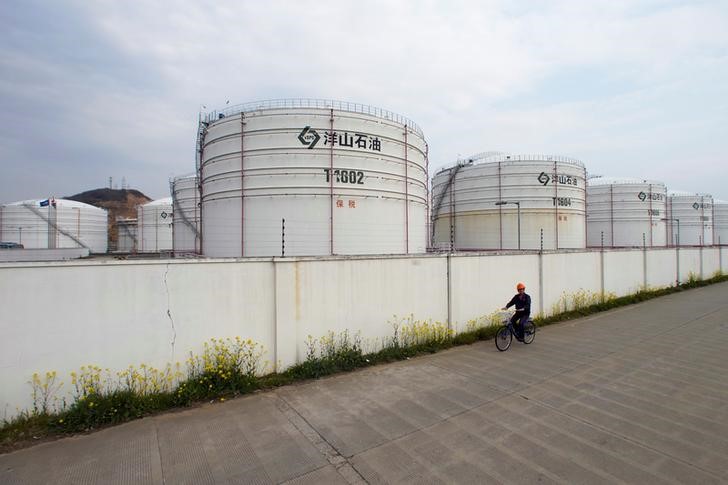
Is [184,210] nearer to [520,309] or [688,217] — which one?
[520,309]

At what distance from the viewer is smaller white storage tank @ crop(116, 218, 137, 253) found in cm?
4667

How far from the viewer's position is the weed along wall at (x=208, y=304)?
529cm

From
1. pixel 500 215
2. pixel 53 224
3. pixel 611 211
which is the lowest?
pixel 500 215

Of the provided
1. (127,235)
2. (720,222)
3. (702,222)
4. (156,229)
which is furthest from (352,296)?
(720,222)

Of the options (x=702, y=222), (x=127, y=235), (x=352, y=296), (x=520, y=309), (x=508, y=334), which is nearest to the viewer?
(x=352, y=296)

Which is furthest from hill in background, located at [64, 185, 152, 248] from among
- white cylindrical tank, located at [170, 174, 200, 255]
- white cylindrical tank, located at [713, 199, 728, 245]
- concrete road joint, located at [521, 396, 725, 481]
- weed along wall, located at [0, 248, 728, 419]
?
white cylindrical tank, located at [713, 199, 728, 245]

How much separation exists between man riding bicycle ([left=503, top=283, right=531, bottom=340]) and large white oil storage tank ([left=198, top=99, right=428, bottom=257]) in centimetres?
642

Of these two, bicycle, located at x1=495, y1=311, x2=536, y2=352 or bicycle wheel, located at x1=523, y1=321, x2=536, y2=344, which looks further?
bicycle wheel, located at x1=523, y1=321, x2=536, y2=344

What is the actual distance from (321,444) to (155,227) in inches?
1745

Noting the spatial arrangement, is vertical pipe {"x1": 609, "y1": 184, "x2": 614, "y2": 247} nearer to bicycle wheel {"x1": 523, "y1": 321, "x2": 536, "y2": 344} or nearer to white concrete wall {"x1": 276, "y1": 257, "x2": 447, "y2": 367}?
bicycle wheel {"x1": 523, "y1": 321, "x2": 536, "y2": 344}

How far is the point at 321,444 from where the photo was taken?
4.73 m

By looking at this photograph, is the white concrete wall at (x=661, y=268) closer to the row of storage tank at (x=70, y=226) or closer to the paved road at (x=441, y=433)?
the paved road at (x=441, y=433)

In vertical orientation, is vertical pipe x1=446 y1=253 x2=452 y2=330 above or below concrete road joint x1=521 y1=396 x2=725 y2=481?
above

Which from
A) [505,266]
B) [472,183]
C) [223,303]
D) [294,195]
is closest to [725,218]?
[472,183]
